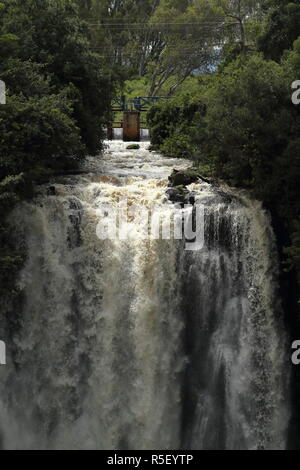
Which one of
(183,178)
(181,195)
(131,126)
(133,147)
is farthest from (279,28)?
(181,195)

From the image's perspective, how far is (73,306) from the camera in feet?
51.1

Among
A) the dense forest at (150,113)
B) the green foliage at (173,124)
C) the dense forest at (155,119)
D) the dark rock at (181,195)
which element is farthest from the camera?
the green foliage at (173,124)

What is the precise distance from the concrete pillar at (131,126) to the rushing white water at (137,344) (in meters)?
15.0

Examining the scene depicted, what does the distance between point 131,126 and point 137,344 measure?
16728mm

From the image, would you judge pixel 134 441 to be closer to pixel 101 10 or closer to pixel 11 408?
pixel 11 408

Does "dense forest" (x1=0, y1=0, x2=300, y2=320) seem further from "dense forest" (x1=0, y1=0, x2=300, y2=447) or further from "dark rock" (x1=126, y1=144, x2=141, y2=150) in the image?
"dark rock" (x1=126, y1=144, x2=141, y2=150)

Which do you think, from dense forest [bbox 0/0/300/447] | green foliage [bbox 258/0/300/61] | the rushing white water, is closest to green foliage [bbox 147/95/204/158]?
dense forest [bbox 0/0/300/447]

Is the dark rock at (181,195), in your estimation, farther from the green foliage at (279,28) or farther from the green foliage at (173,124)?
the green foliage at (279,28)

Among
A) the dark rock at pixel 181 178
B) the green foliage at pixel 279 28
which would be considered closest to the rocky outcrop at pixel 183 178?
the dark rock at pixel 181 178

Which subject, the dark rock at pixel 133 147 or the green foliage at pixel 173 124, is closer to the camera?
the green foliage at pixel 173 124

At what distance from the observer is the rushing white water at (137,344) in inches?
607

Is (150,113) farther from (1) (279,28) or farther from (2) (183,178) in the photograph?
(2) (183,178)

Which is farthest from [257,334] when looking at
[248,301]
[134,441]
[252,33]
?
[252,33]

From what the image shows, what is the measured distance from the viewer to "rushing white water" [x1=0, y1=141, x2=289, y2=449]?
1542cm
